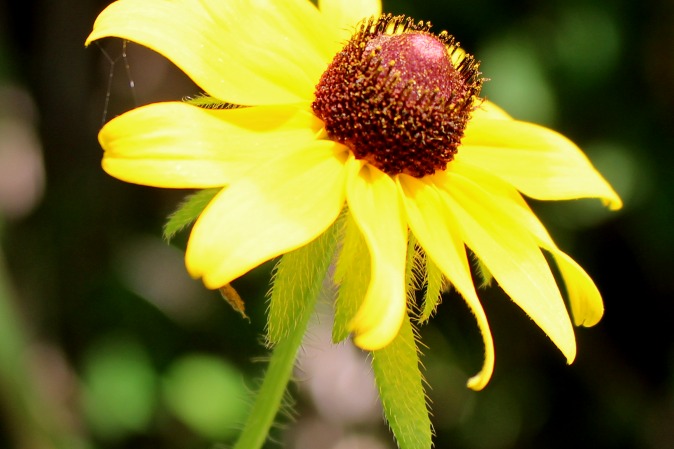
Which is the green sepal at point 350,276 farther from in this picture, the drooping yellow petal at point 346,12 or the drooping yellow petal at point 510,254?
the drooping yellow petal at point 346,12

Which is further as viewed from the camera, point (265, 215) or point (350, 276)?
point (350, 276)

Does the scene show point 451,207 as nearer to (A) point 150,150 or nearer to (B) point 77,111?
(A) point 150,150

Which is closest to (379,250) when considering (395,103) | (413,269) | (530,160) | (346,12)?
(413,269)

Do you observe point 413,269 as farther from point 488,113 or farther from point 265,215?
point 488,113

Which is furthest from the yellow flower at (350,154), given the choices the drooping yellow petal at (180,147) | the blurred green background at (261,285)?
the blurred green background at (261,285)

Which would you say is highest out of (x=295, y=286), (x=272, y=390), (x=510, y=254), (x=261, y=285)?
(x=510, y=254)

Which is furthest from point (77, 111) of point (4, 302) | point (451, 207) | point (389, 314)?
point (389, 314)

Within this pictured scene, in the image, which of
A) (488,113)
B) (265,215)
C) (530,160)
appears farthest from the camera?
(488,113)
